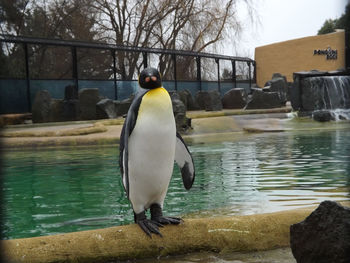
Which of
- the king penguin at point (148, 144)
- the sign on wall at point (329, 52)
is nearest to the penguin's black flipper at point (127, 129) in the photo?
the king penguin at point (148, 144)

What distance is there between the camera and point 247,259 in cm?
218

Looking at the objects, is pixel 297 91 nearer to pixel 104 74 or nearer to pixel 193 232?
pixel 104 74

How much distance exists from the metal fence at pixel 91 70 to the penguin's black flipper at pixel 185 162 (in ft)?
38.3

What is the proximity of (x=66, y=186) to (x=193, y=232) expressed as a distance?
301 centimetres

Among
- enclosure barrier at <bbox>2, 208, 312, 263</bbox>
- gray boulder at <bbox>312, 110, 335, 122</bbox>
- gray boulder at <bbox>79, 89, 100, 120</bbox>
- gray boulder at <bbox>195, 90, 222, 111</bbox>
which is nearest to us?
enclosure barrier at <bbox>2, 208, 312, 263</bbox>

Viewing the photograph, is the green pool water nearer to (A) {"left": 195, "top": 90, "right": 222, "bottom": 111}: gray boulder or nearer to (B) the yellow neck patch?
(B) the yellow neck patch

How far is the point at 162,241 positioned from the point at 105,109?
39.6ft

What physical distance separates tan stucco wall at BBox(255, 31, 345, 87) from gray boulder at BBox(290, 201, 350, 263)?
28.0m

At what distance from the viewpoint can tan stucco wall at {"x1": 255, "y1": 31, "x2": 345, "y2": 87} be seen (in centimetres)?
2866

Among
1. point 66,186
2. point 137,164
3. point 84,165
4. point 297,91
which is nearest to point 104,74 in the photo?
point 297,91

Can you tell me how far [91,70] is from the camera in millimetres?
21672

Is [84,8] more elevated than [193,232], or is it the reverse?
[84,8]

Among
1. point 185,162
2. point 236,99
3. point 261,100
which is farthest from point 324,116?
point 185,162

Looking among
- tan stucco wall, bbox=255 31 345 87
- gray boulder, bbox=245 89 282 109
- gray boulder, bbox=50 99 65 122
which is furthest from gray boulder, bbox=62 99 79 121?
tan stucco wall, bbox=255 31 345 87
